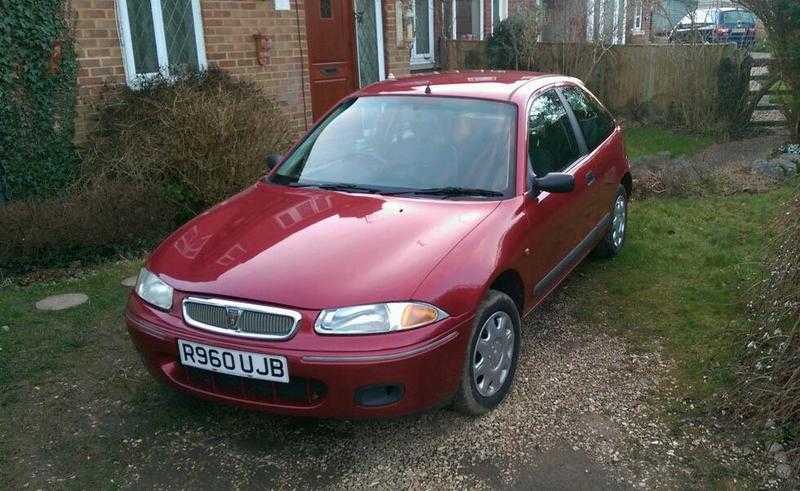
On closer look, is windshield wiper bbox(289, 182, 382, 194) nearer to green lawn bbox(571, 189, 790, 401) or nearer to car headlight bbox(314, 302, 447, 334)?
car headlight bbox(314, 302, 447, 334)

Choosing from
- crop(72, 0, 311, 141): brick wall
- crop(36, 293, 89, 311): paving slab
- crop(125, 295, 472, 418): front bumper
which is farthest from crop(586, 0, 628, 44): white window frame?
crop(125, 295, 472, 418): front bumper

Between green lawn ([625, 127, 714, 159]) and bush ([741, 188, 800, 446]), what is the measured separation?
6596 millimetres

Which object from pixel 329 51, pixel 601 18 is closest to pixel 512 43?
pixel 601 18

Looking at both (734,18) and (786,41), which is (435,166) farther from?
(734,18)

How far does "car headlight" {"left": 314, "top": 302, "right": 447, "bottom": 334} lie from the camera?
115 inches

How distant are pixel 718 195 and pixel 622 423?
516 cm

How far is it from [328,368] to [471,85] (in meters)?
2.36

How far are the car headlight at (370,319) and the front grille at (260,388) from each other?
25 cm

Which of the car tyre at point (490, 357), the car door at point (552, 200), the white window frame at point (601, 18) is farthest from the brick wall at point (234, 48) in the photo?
the white window frame at point (601, 18)

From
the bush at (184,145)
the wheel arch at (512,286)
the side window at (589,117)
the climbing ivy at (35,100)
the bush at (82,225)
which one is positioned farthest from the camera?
the bush at (184,145)

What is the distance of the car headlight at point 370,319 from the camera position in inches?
115

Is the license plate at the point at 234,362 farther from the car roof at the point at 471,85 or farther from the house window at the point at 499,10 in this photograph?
the house window at the point at 499,10

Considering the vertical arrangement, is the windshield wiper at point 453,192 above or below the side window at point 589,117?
below

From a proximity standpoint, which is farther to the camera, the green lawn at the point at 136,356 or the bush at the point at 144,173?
the bush at the point at 144,173
